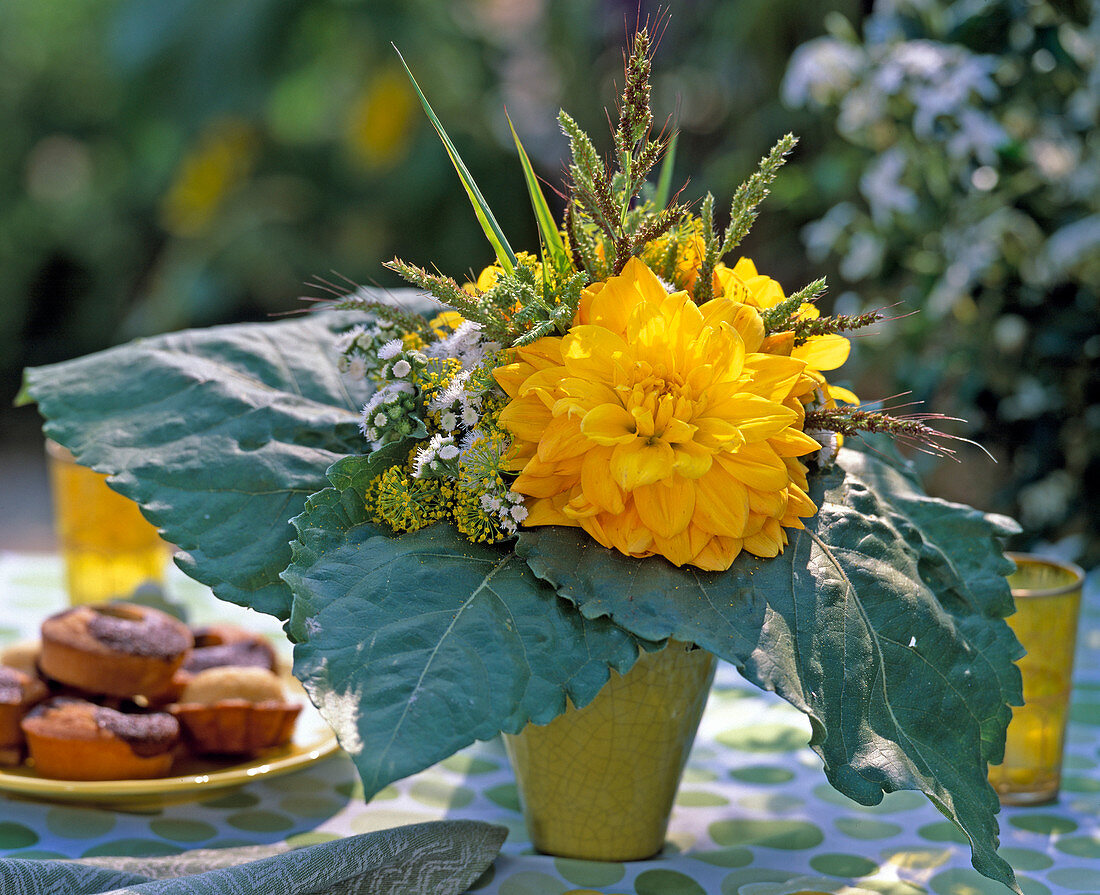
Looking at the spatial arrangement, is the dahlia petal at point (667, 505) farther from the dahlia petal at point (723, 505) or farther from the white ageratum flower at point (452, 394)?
the white ageratum flower at point (452, 394)

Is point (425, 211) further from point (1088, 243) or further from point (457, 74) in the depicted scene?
point (1088, 243)

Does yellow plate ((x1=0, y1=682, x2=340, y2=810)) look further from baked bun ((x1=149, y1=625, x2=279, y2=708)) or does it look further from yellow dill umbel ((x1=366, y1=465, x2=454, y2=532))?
yellow dill umbel ((x1=366, y1=465, x2=454, y2=532))

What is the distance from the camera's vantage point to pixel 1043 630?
0.74 m

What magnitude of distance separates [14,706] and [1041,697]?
732 mm

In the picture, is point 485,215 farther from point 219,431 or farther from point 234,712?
point 234,712

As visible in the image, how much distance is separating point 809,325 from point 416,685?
0.30m

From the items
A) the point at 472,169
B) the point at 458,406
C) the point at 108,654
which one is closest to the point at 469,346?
the point at 458,406

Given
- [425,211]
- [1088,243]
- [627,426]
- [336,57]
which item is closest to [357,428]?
[627,426]

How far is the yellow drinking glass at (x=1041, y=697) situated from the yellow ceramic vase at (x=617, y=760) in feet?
0.85

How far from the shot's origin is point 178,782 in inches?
26.4

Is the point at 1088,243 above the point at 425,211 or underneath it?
underneath

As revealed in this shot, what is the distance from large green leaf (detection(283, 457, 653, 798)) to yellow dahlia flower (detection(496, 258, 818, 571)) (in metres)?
0.05

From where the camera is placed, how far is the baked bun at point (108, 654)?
2.40 feet

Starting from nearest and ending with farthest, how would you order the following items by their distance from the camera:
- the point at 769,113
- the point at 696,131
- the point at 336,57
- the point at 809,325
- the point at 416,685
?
the point at 416,685 < the point at 809,325 < the point at 769,113 < the point at 696,131 < the point at 336,57
